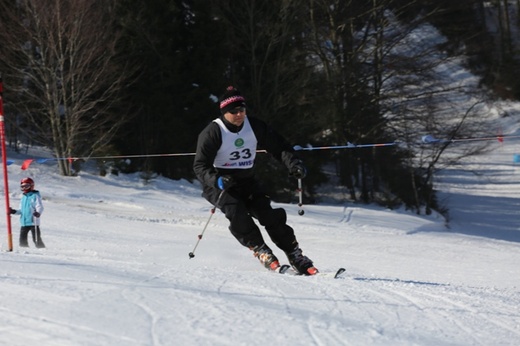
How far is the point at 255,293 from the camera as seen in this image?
557cm

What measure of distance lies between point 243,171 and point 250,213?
0.50 m

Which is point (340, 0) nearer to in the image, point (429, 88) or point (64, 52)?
point (429, 88)

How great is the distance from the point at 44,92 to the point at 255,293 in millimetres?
18620

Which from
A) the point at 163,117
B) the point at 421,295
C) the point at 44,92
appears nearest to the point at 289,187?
the point at 163,117

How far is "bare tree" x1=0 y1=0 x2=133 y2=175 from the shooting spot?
21.5 metres

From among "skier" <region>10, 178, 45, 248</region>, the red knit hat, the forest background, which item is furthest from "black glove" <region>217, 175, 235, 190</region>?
the forest background

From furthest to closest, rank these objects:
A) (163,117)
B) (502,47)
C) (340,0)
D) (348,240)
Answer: (502,47) < (340,0) < (163,117) < (348,240)

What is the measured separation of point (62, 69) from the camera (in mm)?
21891

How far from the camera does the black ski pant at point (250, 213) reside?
7445 millimetres

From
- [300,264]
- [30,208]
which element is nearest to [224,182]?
[300,264]

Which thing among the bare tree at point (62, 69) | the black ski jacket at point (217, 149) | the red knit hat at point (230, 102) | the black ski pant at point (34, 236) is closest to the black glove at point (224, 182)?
the black ski jacket at point (217, 149)

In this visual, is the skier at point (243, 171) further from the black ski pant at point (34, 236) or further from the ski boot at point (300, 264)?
the black ski pant at point (34, 236)

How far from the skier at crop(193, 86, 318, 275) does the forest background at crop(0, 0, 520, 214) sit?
1650cm

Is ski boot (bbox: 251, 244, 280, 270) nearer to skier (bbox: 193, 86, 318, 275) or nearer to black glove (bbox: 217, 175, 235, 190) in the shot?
skier (bbox: 193, 86, 318, 275)
